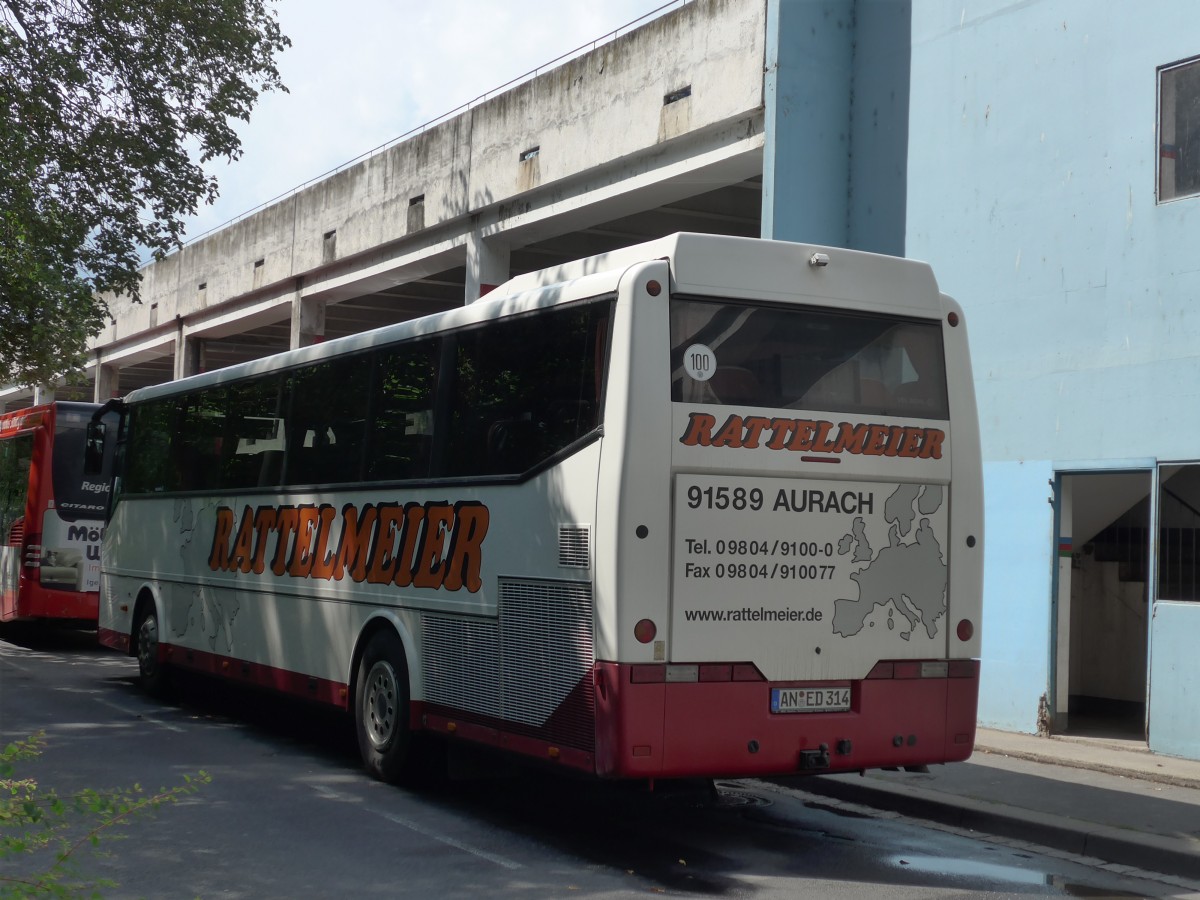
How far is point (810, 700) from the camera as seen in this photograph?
7883 mm

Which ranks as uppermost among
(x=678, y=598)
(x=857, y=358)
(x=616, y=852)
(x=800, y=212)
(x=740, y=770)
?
(x=800, y=212)

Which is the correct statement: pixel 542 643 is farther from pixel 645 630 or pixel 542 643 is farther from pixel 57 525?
pixel 57 525

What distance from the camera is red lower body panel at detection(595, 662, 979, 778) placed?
7352mm

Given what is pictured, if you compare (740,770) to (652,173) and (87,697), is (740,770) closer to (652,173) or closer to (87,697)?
(87,697)

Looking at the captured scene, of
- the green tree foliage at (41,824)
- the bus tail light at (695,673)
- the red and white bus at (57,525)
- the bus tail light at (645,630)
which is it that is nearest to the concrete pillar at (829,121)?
the bus tail light at (695,673)

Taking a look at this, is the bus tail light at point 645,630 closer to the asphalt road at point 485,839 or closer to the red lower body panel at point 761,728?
the red lower body panel at point 761,728

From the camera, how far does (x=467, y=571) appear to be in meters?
9.00

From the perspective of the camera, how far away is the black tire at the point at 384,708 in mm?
9594

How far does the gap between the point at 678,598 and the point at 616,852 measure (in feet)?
4.97

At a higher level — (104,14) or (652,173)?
(104,14)

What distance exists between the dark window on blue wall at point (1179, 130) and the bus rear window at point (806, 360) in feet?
14.2

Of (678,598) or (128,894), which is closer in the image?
(128,894)

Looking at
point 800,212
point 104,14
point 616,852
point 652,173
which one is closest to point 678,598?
point 616,852

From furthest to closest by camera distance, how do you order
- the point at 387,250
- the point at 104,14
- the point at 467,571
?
1. the point at 387,250
2. the point at 104,14
3. the point at 467,571
